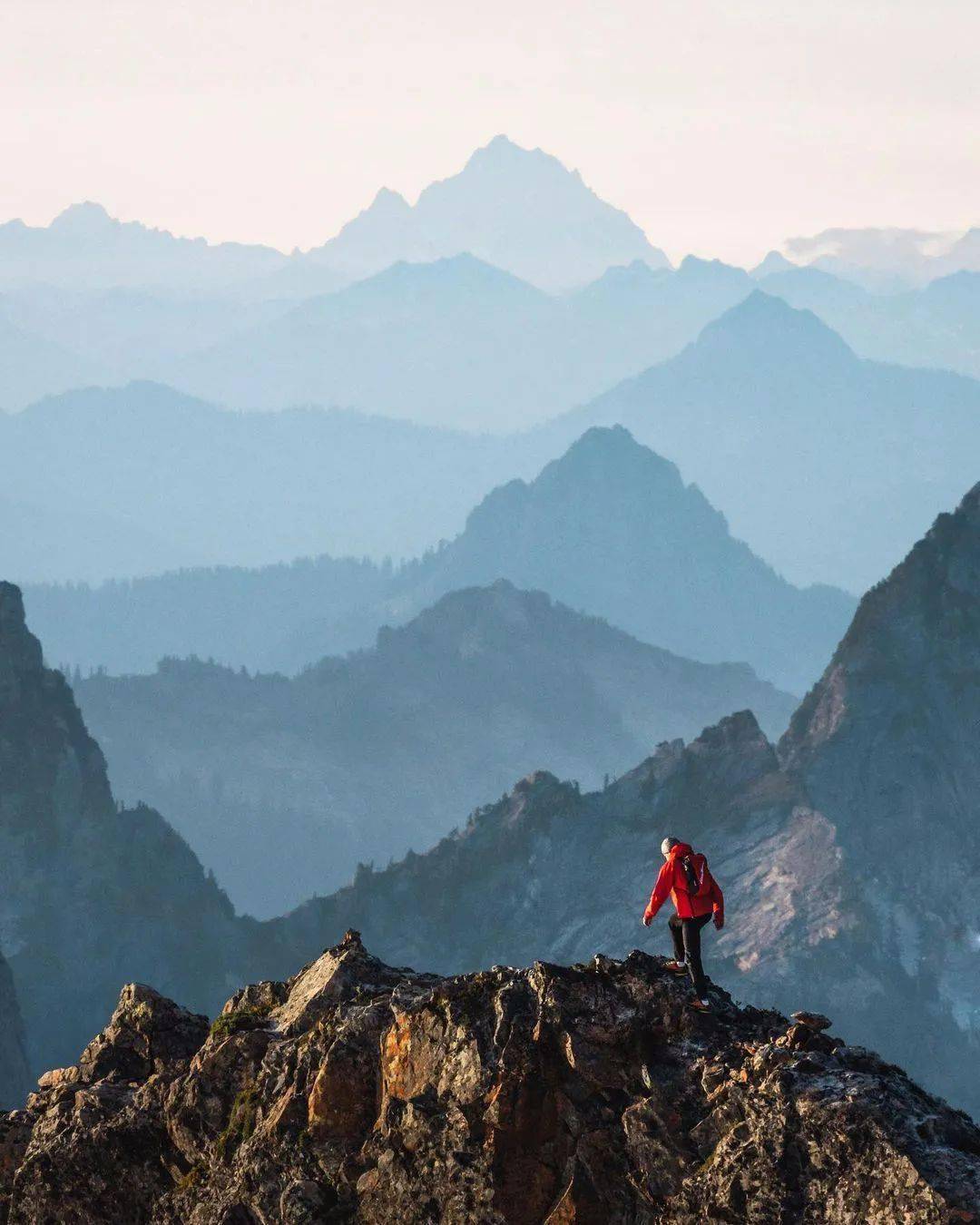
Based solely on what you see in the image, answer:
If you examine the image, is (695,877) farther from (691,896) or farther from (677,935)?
(677,935)

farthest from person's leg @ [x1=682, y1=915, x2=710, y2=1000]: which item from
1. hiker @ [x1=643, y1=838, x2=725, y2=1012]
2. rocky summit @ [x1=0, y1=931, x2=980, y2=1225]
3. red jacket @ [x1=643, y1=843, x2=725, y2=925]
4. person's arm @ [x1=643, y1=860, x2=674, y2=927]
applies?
person's arm @ [x1=643, y1=860, x2=674, y2=927]

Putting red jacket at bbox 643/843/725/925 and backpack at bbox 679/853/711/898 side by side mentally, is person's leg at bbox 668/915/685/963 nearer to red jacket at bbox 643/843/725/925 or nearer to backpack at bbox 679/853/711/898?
red jacket at bbox 643/843/725/925

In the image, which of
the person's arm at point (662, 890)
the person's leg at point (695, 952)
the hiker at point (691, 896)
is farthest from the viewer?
the hiker at point (691, 896)

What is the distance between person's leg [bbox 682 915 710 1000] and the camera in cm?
3766

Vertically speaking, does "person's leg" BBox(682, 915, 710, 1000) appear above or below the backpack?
below

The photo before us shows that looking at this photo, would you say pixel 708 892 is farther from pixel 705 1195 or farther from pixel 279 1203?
pixel 279 1203

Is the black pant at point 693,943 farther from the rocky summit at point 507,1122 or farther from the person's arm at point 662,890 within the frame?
the person's arm at point 662,890

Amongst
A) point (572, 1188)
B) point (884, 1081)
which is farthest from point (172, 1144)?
point (884, 1081)

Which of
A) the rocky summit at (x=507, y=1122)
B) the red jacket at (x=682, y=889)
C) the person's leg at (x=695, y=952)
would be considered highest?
the red jacket at (x=682, y=889)

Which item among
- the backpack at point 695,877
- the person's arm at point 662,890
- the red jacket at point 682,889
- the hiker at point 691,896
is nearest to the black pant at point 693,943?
the hiker at point 691,896

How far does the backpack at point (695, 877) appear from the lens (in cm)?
3806

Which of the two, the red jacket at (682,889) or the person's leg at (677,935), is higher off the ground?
the red jacket at (682,889)

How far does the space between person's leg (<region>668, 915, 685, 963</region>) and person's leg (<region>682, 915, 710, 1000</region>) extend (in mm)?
194

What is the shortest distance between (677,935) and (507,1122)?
5768 mm
